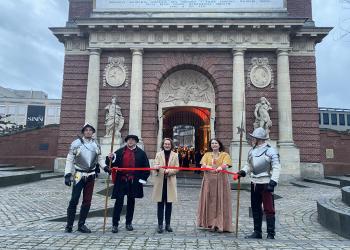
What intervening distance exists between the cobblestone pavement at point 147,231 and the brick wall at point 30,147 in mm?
10546

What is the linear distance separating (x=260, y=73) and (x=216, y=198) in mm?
13818

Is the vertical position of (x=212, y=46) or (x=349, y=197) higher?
(x=212, y=46)

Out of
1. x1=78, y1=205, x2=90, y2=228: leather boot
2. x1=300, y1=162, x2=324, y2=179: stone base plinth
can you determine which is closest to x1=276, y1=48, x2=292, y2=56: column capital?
x1=300, y1=162, x2=324, y2=179: stone base plinth

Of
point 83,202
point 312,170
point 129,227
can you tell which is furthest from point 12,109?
point 129,227

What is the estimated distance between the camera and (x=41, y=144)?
66.9 ft

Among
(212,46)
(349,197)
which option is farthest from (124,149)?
(212,46)

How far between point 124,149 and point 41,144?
15.9 meters

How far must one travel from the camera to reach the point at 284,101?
17.8m

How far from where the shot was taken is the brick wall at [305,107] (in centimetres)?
1803

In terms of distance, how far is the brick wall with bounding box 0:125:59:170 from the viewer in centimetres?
2019

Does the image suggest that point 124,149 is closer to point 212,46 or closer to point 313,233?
point 313,233

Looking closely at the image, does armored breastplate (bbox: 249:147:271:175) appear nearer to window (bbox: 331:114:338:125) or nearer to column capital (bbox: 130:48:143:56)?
column capital (bbox: 130:48:143:56)

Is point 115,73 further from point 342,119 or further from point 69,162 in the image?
point 342,119

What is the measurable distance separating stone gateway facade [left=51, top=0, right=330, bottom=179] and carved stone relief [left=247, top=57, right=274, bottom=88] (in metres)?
0.06
